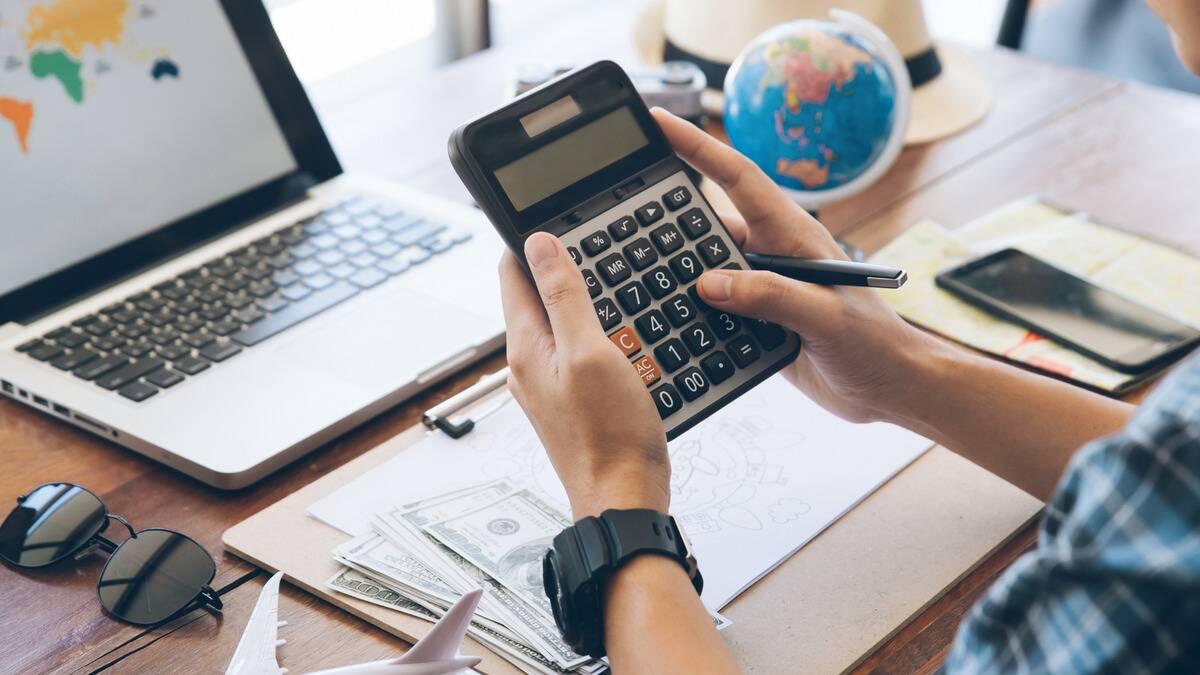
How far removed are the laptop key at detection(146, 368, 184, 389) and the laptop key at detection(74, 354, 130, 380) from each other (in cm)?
3

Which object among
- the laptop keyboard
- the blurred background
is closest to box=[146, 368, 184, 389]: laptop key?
the laptop keyboard

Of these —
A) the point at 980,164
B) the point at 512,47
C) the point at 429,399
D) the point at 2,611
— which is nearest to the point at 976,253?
the point at 980,164

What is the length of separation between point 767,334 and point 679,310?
0.06 metres

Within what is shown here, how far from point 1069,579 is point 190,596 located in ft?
1.54

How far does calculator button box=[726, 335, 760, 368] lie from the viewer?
65cm

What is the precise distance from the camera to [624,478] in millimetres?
566

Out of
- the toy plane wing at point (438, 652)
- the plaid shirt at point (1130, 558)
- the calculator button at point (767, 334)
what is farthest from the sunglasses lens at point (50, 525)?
the plaid shirt at point (1130, 558)

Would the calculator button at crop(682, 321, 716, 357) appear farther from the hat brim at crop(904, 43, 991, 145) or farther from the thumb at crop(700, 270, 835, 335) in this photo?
the hat brim at crop(904, 43, 991, 145)

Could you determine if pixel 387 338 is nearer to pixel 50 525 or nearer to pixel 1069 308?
pixel 50 525

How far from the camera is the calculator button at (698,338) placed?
25.5 inches

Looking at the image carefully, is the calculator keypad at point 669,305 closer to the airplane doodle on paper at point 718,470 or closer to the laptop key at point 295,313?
the airplane doodle on paper at point 718,470

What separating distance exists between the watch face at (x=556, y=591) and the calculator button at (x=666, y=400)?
11 cm

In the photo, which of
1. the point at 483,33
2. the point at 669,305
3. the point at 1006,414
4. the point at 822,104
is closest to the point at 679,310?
the point at 669,305

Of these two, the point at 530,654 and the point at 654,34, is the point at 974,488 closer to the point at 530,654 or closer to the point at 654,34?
the point at 530,654
